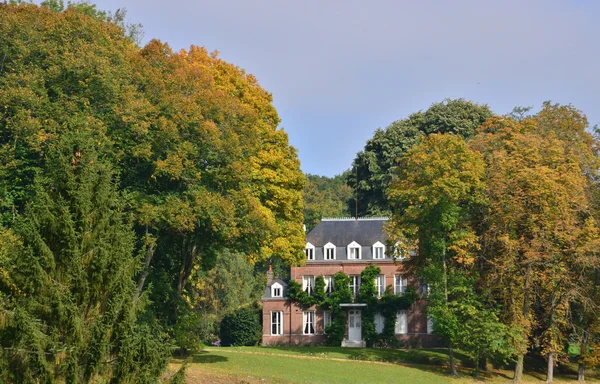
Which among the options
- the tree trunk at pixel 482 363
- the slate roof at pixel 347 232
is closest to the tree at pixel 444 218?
the tree trunk at pixel 482 363

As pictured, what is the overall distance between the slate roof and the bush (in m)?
7.95

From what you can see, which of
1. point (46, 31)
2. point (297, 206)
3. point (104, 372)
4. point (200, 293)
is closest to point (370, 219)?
point (200, 293)

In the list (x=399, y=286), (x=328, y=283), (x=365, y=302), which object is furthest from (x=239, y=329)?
(x=399, y=286)

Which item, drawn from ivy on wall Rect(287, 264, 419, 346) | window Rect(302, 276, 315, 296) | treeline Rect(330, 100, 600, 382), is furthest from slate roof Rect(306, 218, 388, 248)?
treeline Rect(330, 100, 600, 382)

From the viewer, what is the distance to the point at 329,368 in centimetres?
3741

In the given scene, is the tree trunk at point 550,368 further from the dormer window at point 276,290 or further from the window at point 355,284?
the dormer window at point 276,290

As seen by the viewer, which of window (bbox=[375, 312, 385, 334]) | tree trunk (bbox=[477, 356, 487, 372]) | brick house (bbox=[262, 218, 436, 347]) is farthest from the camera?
window (bbox=[375, 312, 385, 334])

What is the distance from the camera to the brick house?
57.1m

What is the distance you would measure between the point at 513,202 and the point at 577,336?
9321mm

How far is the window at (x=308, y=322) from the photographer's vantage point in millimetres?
58188

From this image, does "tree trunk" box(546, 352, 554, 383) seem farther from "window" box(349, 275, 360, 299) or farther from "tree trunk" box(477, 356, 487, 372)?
"window" box(349, 275, 360, 299)

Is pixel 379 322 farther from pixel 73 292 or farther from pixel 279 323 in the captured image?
pixel 73 292

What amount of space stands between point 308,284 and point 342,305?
3405 millimetres

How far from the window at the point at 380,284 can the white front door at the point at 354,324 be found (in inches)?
92.2
